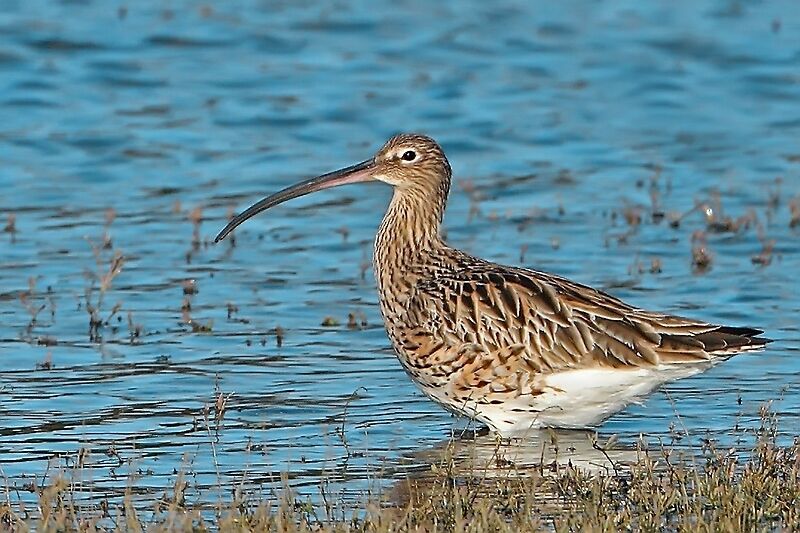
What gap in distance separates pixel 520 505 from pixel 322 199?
767 centimetres

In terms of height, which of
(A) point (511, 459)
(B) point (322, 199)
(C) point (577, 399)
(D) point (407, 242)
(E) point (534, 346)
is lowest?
(A) point (511, 459)

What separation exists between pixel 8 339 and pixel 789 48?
1149 centimetres

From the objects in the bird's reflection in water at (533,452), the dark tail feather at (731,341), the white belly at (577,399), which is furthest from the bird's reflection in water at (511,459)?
the dark tail feather at (731,341)

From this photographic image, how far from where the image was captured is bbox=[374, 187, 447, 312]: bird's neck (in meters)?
9.51

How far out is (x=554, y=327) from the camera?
9078 millimetres

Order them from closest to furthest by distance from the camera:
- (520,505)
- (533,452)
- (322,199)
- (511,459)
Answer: (520,505) → (511,459) → (533,452) → (322,199)

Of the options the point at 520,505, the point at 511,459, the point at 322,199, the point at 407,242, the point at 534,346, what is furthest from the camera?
the point at 322,199

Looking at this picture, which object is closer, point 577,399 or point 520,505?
point 520,505

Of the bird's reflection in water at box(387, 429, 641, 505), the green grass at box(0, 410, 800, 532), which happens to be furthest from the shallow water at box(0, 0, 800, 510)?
the green grass at box(0, 410, 800, 532)

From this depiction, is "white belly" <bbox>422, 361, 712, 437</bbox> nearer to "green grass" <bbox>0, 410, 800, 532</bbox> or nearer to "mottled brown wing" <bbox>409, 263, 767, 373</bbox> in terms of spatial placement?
"mottled brown wing" <bbox>409, 263, 767, 373</bbox>

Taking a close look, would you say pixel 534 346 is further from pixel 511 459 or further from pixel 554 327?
pixel 511 459

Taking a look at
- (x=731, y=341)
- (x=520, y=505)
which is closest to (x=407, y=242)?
(x=731, y=341)

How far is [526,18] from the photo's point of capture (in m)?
21.3

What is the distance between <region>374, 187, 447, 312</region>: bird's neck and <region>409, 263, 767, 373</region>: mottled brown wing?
0.21 m
